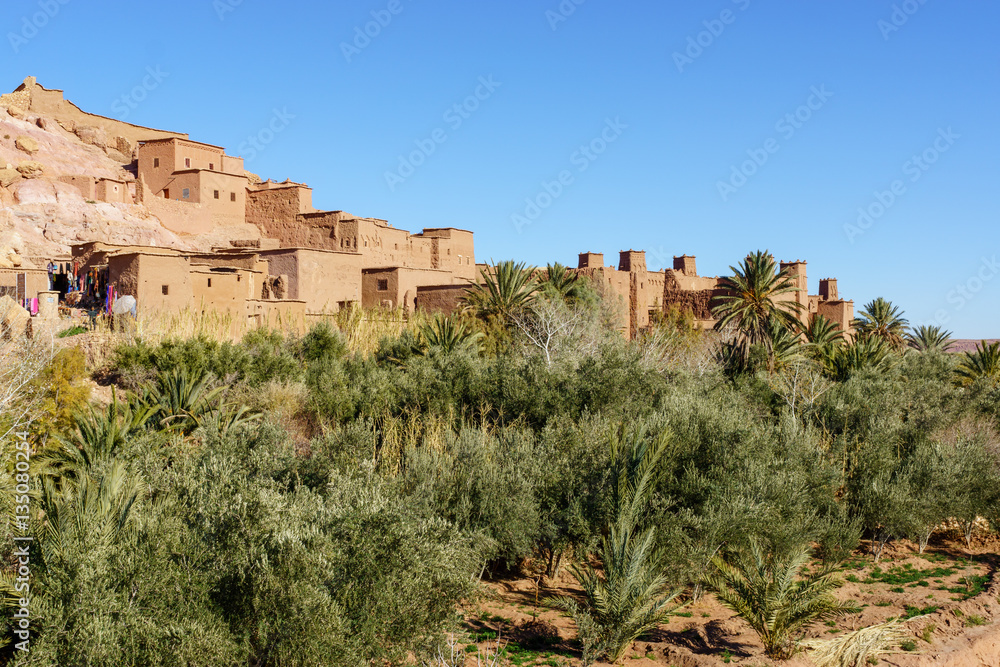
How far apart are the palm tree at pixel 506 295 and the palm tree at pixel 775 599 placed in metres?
13.1

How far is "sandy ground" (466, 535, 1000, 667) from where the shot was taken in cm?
900

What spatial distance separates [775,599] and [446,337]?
11645mm

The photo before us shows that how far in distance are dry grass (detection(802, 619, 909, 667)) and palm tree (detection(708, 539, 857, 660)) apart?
0.96ft

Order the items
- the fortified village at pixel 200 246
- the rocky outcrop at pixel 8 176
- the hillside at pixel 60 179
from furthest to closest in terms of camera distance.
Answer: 1. the rocky outcrop at pixel 8 176
2. the hillside at pixel 60 179
3. the fortified village at pixel 200 246

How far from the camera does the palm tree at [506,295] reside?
22203 millimetres

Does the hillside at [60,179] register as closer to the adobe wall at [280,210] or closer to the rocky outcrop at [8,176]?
the rocky outcrop at [8,176]

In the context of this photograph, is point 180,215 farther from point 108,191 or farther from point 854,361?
point 854,361

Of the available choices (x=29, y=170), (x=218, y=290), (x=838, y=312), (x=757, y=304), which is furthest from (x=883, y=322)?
(x=29, y=170)

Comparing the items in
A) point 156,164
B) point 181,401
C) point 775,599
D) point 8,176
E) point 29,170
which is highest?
point 156,164

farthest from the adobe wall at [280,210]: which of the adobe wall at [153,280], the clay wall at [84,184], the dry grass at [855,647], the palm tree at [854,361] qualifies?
the dry grass at [855,647]

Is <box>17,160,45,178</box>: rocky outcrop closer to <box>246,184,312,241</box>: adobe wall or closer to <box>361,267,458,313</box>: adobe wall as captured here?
<box>246,184,312,241</box>: adobe wall

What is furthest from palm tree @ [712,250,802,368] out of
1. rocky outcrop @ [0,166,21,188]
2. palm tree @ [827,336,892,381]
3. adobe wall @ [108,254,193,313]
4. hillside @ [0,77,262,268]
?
rocky outcrop @ [0,166,21,188]

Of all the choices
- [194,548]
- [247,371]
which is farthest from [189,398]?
[194,548]

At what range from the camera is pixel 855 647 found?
925cm
